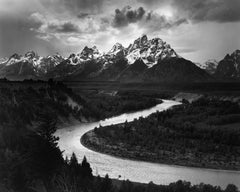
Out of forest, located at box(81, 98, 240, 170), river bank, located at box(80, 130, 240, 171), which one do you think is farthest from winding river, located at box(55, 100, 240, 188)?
forest, located at box(81, 98, 240, 170)

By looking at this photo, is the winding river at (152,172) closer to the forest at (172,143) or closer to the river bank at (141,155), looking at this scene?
the river bank at (141,155)

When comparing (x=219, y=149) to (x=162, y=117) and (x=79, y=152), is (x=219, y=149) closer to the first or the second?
(x=79, y=152)

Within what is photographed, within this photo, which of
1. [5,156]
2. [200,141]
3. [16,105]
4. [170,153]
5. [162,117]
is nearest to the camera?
[5,156]

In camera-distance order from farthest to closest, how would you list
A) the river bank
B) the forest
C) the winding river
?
the forest < the river bank < the winding river

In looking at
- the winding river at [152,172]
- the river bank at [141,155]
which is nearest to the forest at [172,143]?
the river bank at [141,155]

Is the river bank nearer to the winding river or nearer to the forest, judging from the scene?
the forest

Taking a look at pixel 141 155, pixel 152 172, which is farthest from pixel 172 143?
pixel 152 172

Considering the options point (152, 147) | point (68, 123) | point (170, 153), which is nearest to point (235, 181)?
point (170, 153)

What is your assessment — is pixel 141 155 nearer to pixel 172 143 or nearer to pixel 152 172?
pixel 172 143
